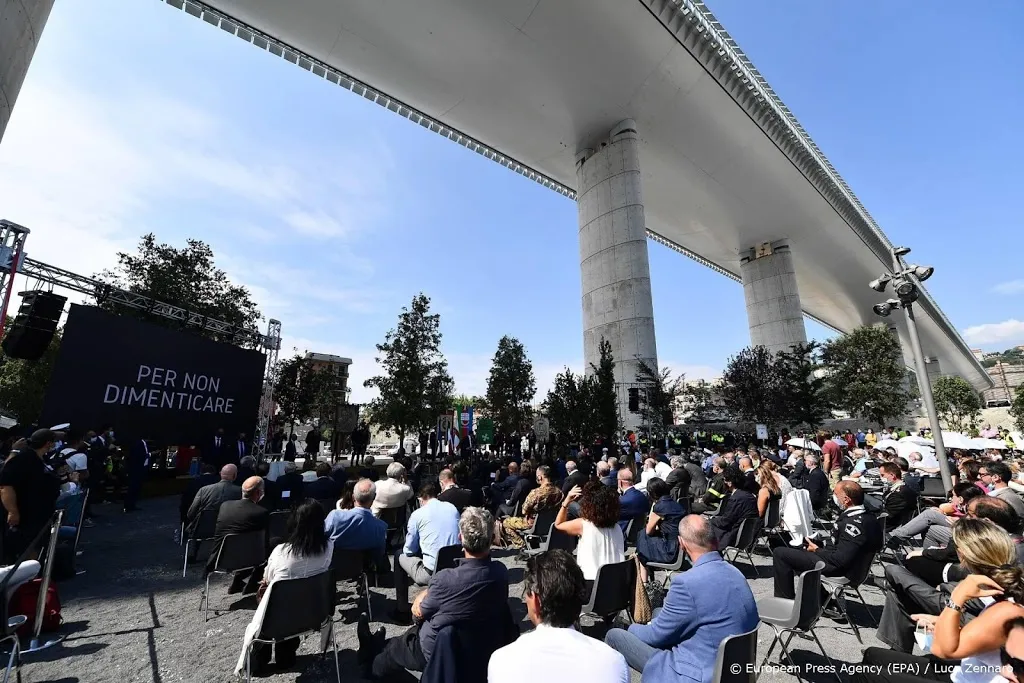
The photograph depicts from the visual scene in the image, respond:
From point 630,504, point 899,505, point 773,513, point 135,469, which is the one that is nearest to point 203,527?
point 630,504

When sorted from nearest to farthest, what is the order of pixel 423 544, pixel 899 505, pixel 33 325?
pixel 423 544, pixel 899 505, pixel 33 325

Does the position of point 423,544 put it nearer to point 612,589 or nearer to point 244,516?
point 612,589

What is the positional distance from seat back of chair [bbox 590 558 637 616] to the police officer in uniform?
153 cm

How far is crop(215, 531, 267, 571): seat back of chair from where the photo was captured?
4.20 metres

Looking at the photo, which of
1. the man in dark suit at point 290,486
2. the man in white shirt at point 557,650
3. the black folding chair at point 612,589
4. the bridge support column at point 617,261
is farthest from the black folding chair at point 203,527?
the bridge support column at point 617,261

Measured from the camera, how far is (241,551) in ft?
14.2

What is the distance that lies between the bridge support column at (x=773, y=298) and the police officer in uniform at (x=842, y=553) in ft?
110

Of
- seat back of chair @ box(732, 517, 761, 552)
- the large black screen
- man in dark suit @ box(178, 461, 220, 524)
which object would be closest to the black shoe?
seat back of chair @ box(732, 517, 761, 552)

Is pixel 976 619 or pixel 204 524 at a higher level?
pixel 976 619

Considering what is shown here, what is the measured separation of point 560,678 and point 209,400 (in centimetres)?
1631

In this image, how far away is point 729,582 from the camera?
2232 mm

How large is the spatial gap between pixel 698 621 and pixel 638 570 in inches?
58.6

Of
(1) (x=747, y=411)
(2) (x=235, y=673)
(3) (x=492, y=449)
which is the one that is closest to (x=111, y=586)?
(2) (x=235, y=673)

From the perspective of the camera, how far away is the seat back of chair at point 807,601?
300cm
